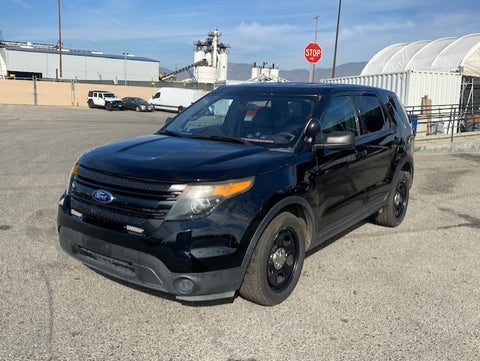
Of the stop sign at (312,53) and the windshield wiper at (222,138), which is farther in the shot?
the stop sign at (312,53)

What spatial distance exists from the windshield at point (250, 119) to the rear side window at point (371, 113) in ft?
2.98

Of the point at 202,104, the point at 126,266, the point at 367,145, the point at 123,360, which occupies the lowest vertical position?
the point at 123,360

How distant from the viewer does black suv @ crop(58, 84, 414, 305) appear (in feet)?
9.84

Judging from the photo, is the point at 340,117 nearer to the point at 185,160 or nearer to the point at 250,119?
the point at 250,119

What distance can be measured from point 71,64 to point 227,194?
79303 millimetres

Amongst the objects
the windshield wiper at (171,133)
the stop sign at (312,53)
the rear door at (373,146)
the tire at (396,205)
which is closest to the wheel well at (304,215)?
the rear door at (373,146)

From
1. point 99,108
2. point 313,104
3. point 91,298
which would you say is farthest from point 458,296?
point 99,108

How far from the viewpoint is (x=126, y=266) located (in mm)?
3143

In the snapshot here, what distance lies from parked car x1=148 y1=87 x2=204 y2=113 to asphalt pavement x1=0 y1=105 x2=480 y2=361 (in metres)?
30.1

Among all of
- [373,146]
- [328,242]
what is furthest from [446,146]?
[328,242]

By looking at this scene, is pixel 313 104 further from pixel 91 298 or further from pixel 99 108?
pixel 99 108

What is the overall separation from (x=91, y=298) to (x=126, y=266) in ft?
2.25

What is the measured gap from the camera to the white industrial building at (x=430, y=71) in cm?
1859

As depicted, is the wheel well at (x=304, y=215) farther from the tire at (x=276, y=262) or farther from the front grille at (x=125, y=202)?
the front grille at (x=125, y=202)
